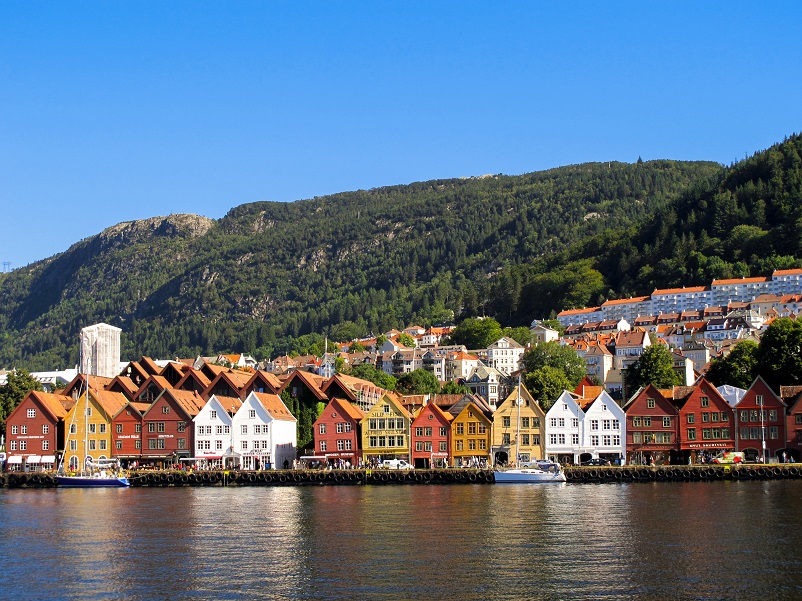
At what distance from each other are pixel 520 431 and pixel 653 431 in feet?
45.4

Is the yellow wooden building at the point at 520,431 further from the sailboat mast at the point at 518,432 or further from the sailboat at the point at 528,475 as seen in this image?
the sailboat at the point at 528,475

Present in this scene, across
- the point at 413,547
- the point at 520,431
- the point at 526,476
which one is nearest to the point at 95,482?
the point at 526,476

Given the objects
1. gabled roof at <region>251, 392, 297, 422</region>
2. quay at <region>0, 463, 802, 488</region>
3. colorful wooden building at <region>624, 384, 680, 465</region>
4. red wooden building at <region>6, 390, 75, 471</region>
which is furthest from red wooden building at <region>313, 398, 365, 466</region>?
colorful wooden building at <region>624, 384, 680, 465</region>

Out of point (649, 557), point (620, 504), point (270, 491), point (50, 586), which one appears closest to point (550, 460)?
point (270, 491)

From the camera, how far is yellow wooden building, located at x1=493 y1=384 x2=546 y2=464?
11906 cm

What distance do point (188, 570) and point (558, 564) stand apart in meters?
16.2

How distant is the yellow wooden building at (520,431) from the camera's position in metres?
119

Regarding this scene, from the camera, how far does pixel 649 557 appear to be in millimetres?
52500

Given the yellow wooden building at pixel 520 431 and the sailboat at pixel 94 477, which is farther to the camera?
the yellow wooden building at pixel 520 431

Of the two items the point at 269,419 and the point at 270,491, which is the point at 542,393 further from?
the point at 270,491

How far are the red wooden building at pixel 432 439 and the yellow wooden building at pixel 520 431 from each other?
507cm

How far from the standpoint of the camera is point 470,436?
120 m

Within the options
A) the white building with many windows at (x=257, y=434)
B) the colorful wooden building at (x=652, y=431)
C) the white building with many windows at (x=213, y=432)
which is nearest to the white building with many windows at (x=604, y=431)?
the colorful wooden building at (x=652, y=431)

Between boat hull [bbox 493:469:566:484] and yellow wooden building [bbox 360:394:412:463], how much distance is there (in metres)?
16.8
